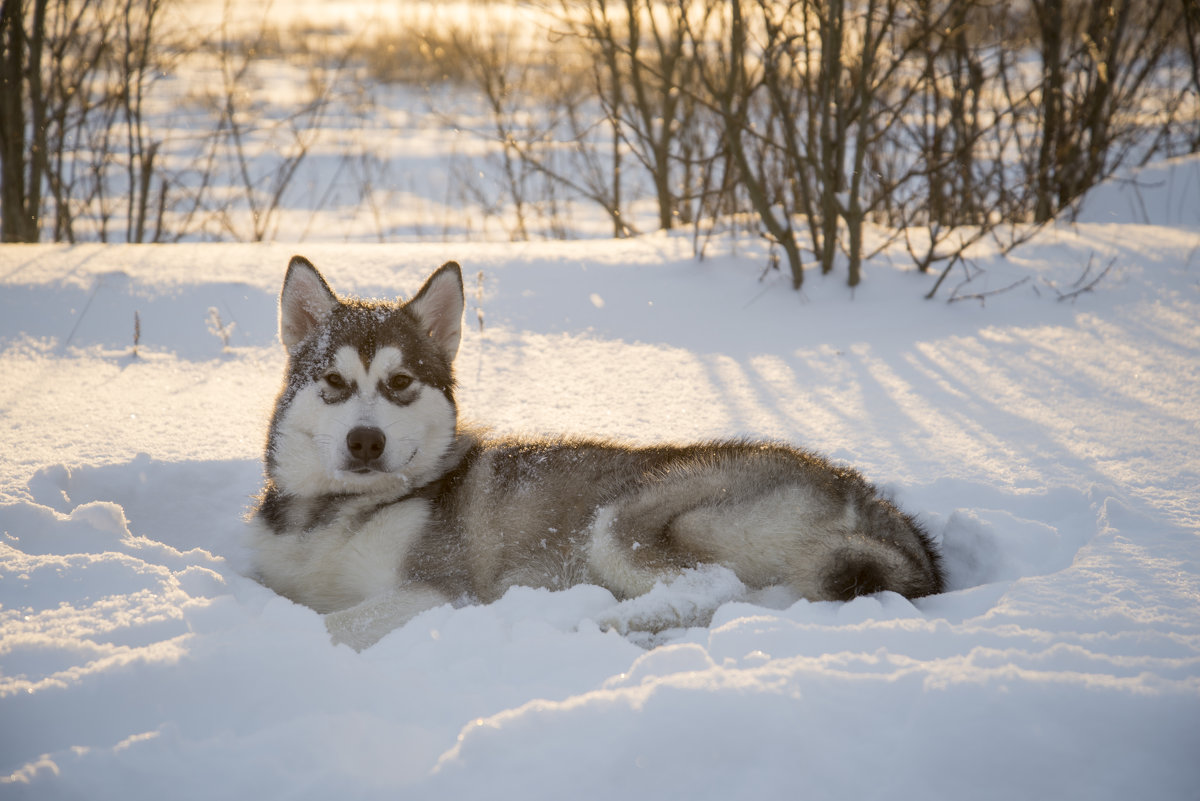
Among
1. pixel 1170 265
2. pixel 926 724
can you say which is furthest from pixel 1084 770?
pixel 1170 265

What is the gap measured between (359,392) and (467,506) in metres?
0.59

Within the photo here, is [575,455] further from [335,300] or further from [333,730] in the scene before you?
[333,730]

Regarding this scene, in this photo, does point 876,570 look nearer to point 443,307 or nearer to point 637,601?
point 637,601

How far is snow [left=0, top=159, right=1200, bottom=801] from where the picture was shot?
5.11 feet

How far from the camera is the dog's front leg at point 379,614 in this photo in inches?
92.0

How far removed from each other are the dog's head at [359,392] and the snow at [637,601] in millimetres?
490

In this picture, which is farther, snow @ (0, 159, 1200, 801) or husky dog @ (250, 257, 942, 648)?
husky dog @ (250, 257, 942, 648)

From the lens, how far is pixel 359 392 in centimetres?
271

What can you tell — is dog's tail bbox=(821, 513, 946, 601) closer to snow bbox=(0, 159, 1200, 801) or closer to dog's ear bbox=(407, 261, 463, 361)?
snow bbox=(0, 159, 1200, 801)

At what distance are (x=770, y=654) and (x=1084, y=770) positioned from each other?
0.68 metres

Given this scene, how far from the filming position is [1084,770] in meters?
1.51

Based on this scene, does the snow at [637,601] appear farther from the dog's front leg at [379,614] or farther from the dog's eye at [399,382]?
the dog's eye at [399,382]

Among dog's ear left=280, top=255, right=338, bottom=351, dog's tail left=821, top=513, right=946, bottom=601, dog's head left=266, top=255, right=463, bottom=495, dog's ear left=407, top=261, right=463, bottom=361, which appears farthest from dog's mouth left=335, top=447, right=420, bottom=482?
dog's tail left=821, top=513, right=946, bottom=601

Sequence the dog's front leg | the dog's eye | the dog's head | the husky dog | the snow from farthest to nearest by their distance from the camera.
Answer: the dog's eye, the dog's head, the husky dog, the dog's front leg, the snow
